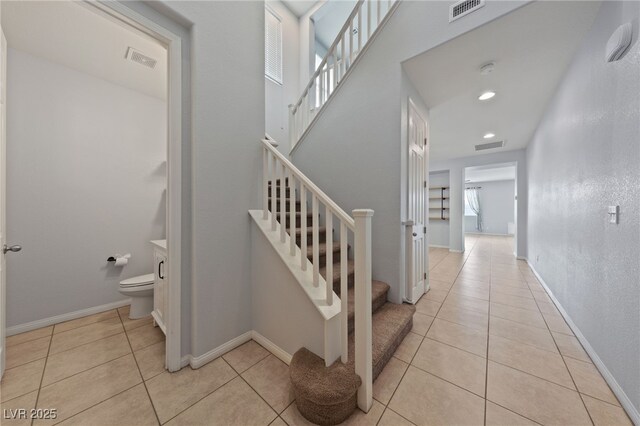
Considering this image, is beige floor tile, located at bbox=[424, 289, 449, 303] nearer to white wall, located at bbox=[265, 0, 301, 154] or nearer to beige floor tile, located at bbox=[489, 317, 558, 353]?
beige floor tile, located at bbox=[489, 317, 558, 353]

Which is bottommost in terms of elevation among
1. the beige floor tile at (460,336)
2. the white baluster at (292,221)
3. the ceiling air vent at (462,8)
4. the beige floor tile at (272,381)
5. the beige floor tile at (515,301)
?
the beige floor tile at (272,381)

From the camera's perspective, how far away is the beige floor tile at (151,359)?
1.48 metres

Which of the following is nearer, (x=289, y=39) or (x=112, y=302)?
(x=112, y=302)

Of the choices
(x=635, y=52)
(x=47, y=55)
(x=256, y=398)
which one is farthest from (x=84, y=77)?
(x=635, y=52)

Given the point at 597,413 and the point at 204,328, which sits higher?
the point at 204,328

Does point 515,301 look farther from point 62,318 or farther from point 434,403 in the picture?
point 62,318

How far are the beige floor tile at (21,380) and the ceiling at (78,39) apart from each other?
233 cm

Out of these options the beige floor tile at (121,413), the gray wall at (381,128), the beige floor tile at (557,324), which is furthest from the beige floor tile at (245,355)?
the beige floor tile at (557,324)

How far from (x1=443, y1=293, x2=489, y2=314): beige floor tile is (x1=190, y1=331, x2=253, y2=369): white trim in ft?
7.18

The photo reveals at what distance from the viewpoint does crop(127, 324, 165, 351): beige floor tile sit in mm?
1797

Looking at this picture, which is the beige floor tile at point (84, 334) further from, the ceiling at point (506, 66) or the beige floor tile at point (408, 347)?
the ceiling at point (506, 66)

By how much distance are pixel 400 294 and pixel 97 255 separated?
10.9ft

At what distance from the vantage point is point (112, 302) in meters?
2.48

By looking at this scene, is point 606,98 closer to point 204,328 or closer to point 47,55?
point 204,328
